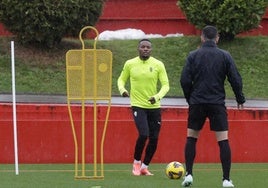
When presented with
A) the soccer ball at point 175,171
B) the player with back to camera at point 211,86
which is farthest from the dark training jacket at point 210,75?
the soccer ball at point 175,171

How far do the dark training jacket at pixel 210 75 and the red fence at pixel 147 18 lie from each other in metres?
16.9

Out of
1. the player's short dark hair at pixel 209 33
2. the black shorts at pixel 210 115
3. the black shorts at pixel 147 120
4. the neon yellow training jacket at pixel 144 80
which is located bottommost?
the black shorts at pixel 147 120

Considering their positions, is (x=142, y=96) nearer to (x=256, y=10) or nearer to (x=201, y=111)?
(x=201, y=111)

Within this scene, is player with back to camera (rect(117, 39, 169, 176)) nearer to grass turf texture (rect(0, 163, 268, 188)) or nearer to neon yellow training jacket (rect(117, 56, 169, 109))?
neon yellow training jacket (rect(117, 56, 169, 109))

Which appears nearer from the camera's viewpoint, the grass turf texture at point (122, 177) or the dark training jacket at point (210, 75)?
the dark training jacket at point (210, 75)

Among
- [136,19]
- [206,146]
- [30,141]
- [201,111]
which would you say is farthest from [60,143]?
[136,19]

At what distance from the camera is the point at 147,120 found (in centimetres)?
1139

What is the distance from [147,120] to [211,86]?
6.00 ft

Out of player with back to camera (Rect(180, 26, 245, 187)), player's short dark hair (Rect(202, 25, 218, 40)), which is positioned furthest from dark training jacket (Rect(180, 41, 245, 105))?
player's short dark hair (Rect(202, 25, 218, 40))

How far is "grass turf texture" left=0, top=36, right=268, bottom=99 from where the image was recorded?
21.2m

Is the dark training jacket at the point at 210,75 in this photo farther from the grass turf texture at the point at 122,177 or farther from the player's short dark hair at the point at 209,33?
the grass turf texture at the point at 122,177

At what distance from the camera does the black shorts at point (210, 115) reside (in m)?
9.80

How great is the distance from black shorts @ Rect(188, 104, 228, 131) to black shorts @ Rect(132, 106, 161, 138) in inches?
56.5

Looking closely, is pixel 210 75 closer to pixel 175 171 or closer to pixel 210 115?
pixel 210 115
